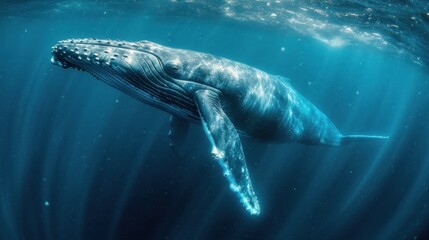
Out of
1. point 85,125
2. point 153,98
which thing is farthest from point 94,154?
point 153,98

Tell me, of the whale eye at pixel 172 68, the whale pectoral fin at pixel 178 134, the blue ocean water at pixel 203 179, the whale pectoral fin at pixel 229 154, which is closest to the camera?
the whale pectoral fin at pixel 229 154

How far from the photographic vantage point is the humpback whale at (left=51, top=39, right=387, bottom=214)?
5.40m

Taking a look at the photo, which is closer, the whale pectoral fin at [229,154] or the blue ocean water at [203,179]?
the whale pectoral fin at [229,154]

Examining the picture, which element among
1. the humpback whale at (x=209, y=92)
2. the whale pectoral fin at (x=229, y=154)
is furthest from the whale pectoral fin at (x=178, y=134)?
the whale pectoral fin at (x=229, y=154)

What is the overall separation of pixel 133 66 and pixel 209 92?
5.30 feet

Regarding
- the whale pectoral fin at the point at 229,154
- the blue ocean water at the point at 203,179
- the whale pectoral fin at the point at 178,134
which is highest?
the whale pectoral fin at the point at 229,154

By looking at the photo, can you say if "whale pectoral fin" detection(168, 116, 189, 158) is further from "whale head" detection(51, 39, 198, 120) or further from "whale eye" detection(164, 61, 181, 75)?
"whale eye" detection(164, 61, 181, 75)

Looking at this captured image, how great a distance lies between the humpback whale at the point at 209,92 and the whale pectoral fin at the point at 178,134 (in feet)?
0.09

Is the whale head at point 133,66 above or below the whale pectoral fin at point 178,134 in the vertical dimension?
above

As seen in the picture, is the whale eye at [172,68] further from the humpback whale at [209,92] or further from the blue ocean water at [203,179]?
the blue ocean water at [203,179]

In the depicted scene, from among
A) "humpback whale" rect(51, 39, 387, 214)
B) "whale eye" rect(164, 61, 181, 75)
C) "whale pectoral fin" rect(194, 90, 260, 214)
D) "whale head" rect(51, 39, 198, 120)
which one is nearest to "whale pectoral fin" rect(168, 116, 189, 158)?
"humpback whale" rect(51, 39, 387, 214)

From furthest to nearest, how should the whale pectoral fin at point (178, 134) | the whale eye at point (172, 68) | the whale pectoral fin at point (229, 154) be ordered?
the whale pectoral fin at point (178, 134)
the whale eye at point (172, 68)
the whale pectoral fin at point (229, 154)

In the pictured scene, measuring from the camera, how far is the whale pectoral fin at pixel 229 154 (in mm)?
5125

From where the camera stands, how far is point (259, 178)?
17828 mm
